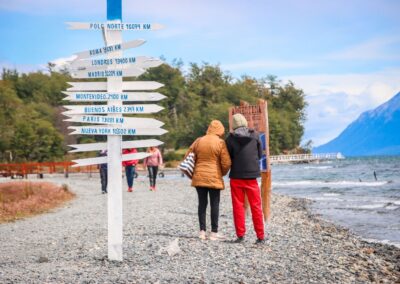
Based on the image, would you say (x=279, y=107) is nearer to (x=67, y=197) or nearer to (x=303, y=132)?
(x=303, y=132)

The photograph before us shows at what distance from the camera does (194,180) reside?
381 inches

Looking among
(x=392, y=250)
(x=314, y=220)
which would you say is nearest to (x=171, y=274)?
(x=392, y=250)

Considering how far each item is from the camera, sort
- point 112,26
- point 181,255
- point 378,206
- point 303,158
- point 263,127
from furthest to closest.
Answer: point 303,158, point 378,206, point 263,127, point 181,255, point 112,26

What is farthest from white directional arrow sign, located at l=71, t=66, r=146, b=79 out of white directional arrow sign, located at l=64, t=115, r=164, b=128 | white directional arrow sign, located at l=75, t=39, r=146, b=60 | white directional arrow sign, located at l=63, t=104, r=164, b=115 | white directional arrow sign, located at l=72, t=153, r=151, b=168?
white directional arrow sign, located at l=72, t=153, r=151, b=168

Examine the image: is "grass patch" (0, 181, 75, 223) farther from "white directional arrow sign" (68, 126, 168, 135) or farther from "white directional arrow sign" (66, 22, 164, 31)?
"white directional arrow sign" (66, 22, 164, 31)

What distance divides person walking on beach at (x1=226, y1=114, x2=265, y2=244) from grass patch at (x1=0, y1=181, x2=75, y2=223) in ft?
25.0

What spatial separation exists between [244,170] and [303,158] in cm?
Result: 11335

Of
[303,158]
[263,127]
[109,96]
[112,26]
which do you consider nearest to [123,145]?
[109,96]

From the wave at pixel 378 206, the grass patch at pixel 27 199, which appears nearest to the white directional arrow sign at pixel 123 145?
the grass patch at pixel 27 199

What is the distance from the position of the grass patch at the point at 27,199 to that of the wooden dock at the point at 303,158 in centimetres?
8535

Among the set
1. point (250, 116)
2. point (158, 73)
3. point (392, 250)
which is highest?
point (158, 73)

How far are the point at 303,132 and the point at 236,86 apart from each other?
20387 millimetres

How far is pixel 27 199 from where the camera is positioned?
18891 mm

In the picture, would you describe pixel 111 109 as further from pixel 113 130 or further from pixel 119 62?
pixel 119 62
